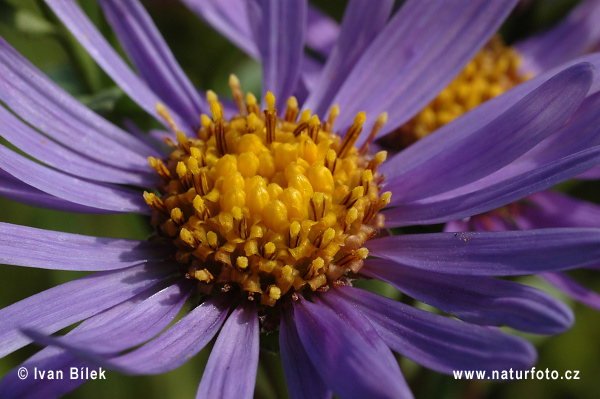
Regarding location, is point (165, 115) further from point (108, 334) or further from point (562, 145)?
point (562, 145)

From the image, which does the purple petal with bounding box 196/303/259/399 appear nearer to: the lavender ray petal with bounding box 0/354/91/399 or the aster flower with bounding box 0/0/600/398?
the aster flower with bounding box 0/0/600/398

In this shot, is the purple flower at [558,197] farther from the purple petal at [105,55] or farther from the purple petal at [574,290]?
the purple petal at [105,55]

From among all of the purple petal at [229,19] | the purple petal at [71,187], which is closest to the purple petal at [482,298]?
the purple petal at [71,187]

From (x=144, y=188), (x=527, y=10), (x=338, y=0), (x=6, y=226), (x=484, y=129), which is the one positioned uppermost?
(x=338, y=0)

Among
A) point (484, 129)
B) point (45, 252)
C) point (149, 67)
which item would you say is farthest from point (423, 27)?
point (45, 252)

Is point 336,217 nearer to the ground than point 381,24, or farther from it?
nearer to the ground

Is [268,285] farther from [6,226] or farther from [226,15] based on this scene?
[226,15]
